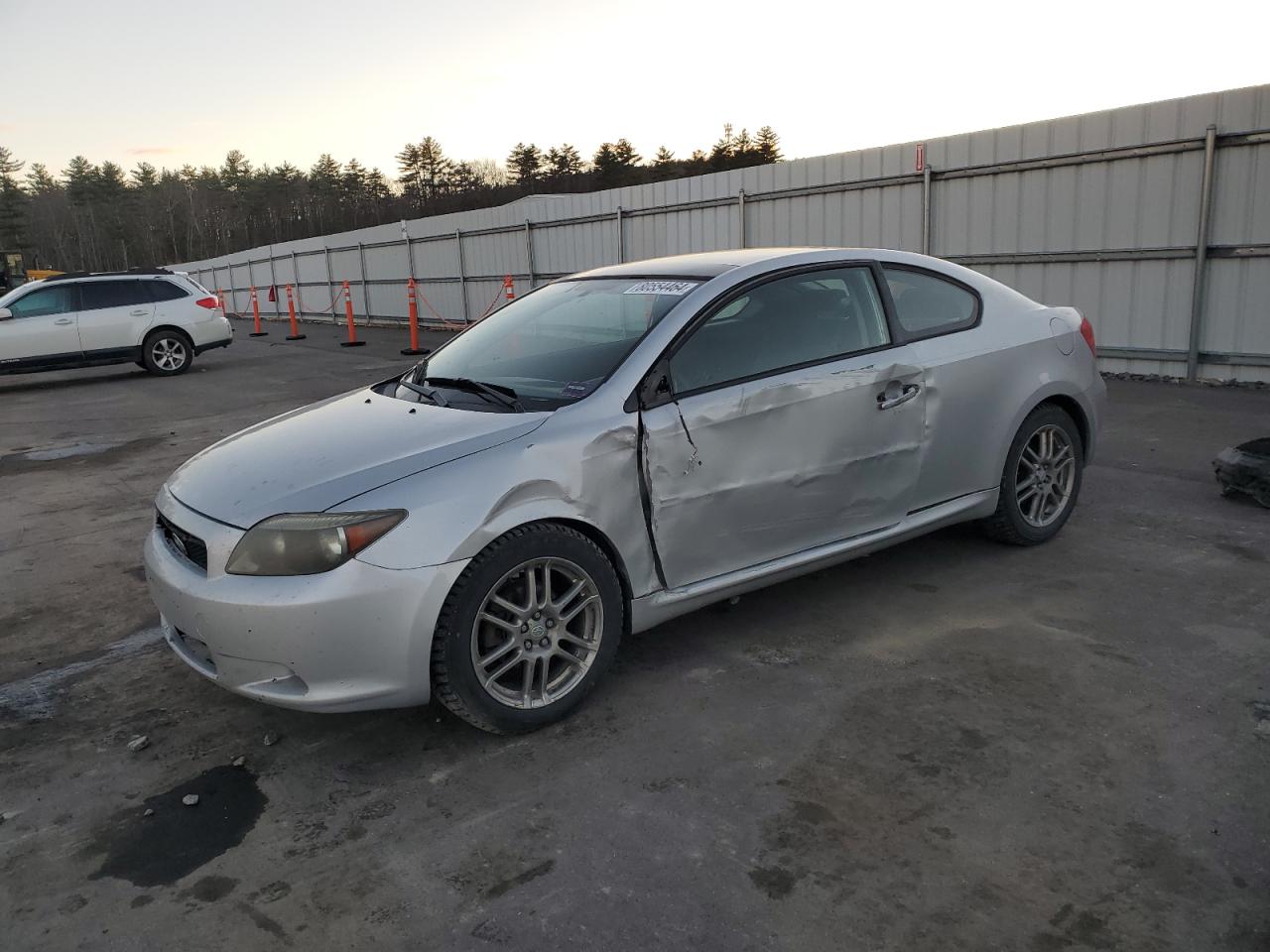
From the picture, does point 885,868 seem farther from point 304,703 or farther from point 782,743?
point 304,703

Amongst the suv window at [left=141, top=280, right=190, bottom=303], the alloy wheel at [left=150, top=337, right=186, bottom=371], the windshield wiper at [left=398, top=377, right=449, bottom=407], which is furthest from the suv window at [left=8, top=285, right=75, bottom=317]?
the windshield wiper at [left=398, top=377, right=449, bottom=407]

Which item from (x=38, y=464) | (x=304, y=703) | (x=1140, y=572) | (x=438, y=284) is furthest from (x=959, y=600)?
(x=438, y=284)

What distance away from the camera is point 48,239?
105 meters

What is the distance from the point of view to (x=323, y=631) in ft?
9.86

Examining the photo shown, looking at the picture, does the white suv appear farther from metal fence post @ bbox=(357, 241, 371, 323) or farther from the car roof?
the car roof

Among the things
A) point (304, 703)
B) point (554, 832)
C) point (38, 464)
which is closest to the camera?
point (554, 832)

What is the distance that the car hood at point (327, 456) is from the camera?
3.22m

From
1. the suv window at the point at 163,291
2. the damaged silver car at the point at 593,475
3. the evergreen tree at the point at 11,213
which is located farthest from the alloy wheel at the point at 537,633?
the evergreen tree at the point at 11,213

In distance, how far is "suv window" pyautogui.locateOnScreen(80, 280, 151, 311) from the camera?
14984 mm

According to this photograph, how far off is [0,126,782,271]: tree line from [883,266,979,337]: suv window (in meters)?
79.0

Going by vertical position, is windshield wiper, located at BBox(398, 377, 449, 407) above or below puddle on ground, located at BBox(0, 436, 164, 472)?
above

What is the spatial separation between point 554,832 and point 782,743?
850 millimetres

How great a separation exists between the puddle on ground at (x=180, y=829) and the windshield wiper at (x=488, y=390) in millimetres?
1561

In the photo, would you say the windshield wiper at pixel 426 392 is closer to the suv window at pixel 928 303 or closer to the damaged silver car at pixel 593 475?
the damaged silver car at pixel 593 475
